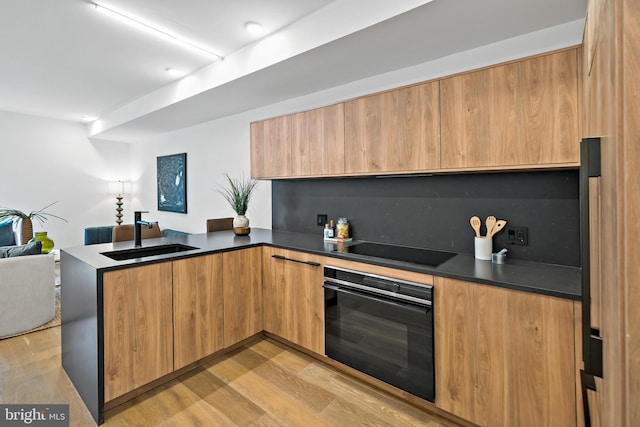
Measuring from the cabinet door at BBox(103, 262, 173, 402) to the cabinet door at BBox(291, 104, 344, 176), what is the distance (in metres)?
1.32

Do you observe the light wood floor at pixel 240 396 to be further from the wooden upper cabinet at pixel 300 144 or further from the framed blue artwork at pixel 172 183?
the framed blue artwork at pixel 172 183

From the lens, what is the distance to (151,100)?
3861mm

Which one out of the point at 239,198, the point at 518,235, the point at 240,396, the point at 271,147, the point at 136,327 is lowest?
the point at 240,396

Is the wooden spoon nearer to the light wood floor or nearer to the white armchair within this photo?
the light wood floor

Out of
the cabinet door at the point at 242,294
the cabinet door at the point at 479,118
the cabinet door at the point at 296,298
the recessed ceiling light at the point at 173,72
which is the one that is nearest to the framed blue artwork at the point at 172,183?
the recessed ceiling light at the point at 173,72

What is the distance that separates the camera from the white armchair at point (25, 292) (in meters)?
2.78

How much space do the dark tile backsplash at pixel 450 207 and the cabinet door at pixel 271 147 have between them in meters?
0.35

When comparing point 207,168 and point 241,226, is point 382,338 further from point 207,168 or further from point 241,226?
point 207,168

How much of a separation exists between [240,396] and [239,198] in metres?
1.82

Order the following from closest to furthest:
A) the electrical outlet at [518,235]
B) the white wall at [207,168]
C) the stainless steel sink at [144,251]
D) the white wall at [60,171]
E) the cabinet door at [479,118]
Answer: the cabinet door at [479,118], the electrical outlet at [518,235], the stainless steel sink at [144,251], the white wall at [207,168], the white wall at [60,171]

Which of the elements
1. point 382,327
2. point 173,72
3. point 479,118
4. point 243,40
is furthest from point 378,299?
point 173,72

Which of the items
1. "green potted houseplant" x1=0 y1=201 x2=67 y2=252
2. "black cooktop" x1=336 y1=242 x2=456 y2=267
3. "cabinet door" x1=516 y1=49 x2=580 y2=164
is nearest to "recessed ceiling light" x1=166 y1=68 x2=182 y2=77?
"black cooktop" x1=336 y1=242 x2=456 y2=267

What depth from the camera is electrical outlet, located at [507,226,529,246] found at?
1.95 meters

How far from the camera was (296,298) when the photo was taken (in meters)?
2.44
